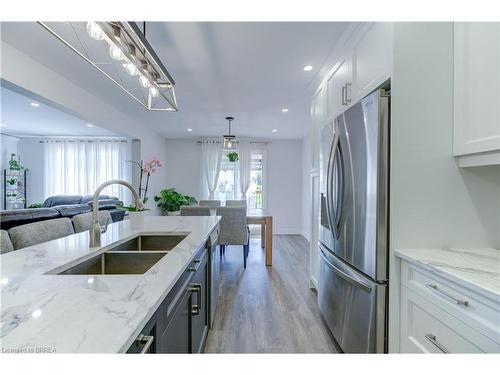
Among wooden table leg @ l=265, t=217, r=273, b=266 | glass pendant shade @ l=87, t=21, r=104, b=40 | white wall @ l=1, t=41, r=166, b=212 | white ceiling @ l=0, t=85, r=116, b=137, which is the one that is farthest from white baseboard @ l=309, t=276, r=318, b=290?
white ceiling @ l=0, t=85, r=116, b=137

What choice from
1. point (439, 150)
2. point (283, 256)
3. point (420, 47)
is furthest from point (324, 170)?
point (283, 256)

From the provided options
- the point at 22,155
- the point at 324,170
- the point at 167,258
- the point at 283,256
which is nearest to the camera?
the point at 167,258

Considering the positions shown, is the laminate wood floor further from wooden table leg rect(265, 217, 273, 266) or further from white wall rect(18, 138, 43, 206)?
white wall rect(18, 138, 43, 206)

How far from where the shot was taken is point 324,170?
2.31m

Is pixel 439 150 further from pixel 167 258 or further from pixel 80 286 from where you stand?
pixel 80 286

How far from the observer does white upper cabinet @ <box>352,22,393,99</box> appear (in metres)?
1.42

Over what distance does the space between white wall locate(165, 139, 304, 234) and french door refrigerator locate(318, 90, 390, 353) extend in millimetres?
4689

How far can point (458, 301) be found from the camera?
0.99 metres

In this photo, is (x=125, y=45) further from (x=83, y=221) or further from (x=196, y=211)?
(x=196, y=211)

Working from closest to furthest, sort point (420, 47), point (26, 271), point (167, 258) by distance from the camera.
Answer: point (26, 271)
point (167, 258)
point (420, 47)
